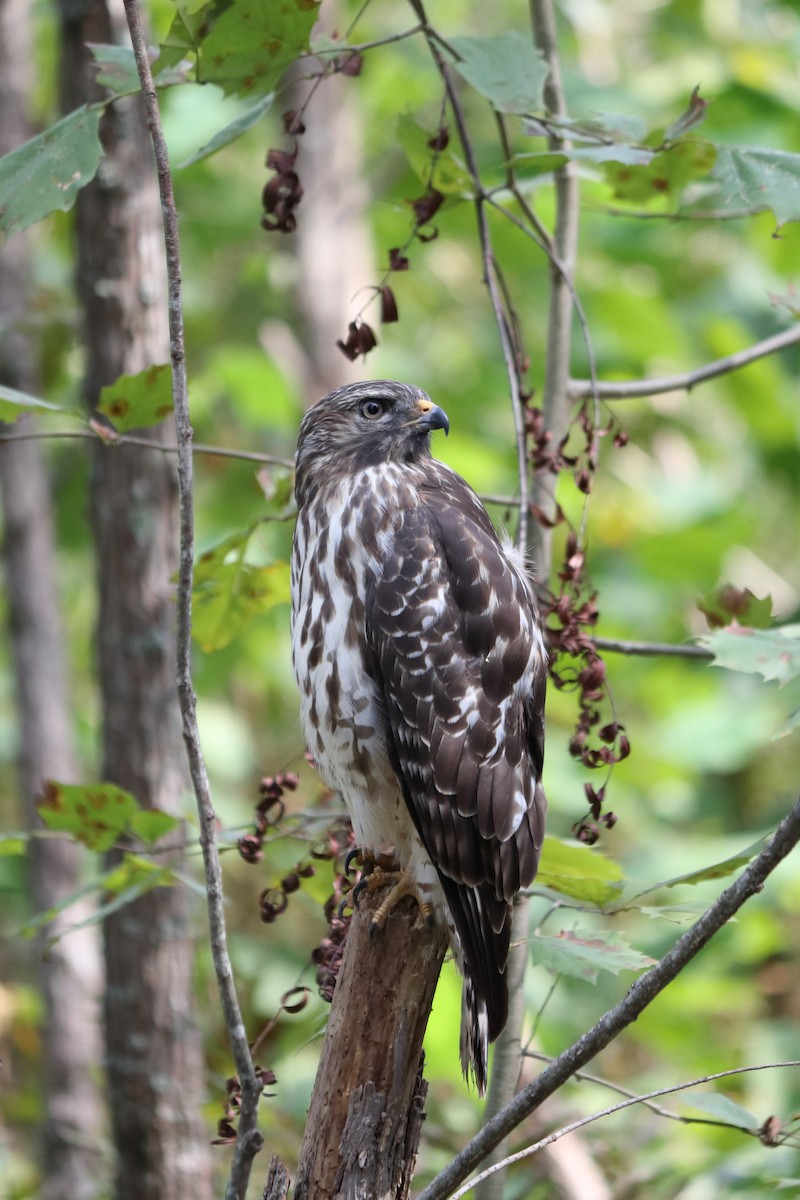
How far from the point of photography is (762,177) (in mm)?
2527

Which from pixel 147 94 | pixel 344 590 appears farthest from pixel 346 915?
pixel 147 94

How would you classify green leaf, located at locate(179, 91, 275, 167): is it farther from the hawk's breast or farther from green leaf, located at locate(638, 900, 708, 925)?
green leaf, located at locate(638, 900, 708, 925)

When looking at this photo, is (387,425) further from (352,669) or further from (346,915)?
(346,915)

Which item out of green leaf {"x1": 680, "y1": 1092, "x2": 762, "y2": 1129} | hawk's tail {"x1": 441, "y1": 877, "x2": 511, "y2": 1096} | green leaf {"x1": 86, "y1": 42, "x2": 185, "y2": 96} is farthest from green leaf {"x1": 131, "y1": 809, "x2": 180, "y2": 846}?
green leaf {"x1": 86, "y1": 42, "x2": 185, "y2": 96}

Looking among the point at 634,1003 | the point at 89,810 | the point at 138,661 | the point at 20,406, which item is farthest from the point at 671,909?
the point at 138,661

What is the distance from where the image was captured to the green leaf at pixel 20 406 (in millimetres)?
2580

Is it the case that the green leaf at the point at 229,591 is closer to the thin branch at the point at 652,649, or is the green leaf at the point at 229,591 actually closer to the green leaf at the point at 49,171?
the thin branch at the point at 652,649

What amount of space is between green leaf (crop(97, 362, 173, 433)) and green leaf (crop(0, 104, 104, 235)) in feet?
1.37

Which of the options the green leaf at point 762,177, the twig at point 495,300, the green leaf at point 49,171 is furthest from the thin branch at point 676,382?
the green leaf at point 49,171

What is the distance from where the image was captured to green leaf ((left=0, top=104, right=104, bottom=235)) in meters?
2.37

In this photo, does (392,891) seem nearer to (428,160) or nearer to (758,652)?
(758,652)

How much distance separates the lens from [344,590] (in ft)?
9.47

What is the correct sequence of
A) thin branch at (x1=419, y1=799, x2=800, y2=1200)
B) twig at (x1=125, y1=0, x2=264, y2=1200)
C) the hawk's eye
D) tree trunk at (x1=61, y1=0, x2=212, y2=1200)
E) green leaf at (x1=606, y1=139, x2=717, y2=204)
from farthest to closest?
tree trunk at (x1=61, y1=0, x2=212, y2=1200) < the hawk's eye < green leaf at (x1=606, y1=139, x2=717, y2=204) < twig at (x1=125, y1=0, x2=264, y2=1200) < thin branch at (x1=419, y1=799, x2=800, y2=1200)

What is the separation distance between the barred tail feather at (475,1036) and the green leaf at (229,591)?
41.5 inches
